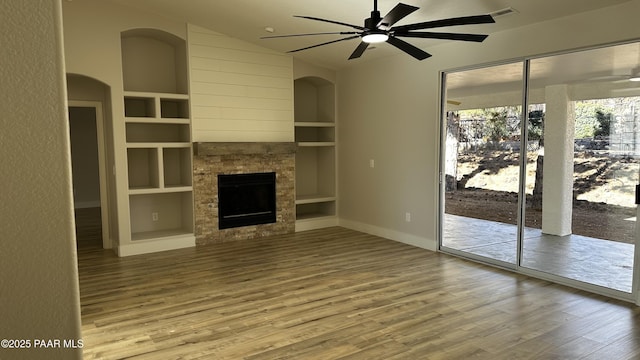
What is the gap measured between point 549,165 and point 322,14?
3124 mm

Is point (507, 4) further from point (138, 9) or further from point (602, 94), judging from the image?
point (138, 9)

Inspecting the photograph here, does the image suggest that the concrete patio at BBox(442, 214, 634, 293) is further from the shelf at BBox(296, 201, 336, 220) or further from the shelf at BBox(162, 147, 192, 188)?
the shelf at BBox(162, 147, 192, 188)

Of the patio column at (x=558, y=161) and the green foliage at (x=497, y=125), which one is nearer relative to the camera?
the patio column at (x=558, y=161)

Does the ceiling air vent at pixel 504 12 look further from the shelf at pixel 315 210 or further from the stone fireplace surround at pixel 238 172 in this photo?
the shelf at pixel 315 210

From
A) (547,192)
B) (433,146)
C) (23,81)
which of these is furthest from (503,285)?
(23,81)

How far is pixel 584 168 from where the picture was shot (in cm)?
439

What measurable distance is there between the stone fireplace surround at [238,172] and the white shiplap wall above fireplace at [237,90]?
0.24 metres

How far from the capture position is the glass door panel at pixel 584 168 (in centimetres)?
410

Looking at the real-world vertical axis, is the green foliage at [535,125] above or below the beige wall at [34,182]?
above

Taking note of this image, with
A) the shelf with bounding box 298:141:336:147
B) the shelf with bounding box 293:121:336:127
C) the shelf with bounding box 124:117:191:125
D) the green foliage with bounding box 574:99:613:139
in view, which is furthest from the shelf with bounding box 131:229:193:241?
the green foliage with bounding box 574:99:613:139

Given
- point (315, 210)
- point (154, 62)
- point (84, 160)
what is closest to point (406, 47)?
point (154, 62)

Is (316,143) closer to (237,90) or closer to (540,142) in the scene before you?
(237,90)

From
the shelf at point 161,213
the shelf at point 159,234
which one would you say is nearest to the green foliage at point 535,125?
the shelf at point 161,213

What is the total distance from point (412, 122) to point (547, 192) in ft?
7.04
